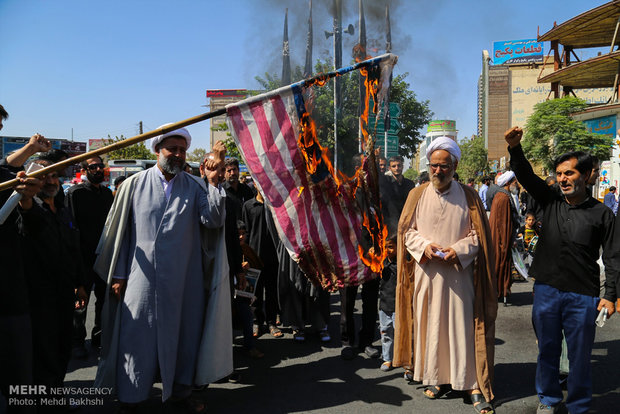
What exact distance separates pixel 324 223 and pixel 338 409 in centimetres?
150

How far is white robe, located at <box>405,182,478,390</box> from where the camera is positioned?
12.4 feet

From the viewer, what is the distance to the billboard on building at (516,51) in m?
80.5

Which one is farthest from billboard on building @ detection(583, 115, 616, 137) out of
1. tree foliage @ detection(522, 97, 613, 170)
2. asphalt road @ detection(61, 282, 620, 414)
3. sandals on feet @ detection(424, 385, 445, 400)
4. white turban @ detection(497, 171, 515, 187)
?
sandals on feet @ detection(424, 385, 445, 400)

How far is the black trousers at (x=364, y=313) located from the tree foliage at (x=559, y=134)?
75.9 feet

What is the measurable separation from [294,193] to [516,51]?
297ft

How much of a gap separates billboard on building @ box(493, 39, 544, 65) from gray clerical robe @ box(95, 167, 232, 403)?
3464 inches

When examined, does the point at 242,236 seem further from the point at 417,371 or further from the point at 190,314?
the point at 417,371

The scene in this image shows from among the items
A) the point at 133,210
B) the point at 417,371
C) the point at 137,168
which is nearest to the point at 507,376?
the point at 417,371

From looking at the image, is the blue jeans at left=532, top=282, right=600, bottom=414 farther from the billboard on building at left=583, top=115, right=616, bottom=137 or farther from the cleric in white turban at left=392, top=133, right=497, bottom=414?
the billboard on building at left=583, top=115, right=616, bottom=137

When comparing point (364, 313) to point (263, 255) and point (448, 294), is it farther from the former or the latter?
point (263, 255)

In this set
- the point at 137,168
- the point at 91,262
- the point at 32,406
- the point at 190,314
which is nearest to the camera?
the point at 32,406

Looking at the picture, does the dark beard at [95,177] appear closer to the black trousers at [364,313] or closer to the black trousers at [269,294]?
the black trousers at [269,294]

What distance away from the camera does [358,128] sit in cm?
385

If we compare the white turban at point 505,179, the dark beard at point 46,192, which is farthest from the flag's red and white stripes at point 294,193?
the white turban at point 505,179
